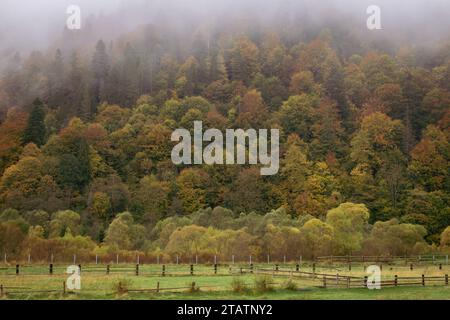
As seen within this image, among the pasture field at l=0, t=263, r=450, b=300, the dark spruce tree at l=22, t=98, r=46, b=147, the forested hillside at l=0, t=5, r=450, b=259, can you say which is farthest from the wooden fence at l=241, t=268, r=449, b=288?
the dark spruce tree at l=22, t=98, r=46, b=147

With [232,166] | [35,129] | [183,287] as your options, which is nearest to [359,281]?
[183,287]

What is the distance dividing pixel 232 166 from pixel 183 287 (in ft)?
271

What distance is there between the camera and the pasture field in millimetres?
38188

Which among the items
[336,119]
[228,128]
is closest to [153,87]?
[228,128]

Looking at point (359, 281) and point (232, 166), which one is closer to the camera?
point (359, 281)

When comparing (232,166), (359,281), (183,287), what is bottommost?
(183,287)

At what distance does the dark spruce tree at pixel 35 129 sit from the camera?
138m

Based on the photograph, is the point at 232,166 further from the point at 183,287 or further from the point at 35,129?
the point at 183,287

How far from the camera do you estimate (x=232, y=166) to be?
124125 mm

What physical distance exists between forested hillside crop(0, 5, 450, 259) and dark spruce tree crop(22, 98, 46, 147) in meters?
0.34

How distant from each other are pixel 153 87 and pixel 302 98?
4557cm

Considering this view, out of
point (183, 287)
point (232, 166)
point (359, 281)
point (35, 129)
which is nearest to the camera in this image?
point (183, 287)

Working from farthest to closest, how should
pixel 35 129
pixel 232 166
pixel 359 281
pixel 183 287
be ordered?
pixel 35 129, pixel 232 166, pixel 359 281, pixel 183 287

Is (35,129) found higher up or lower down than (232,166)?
higher up
